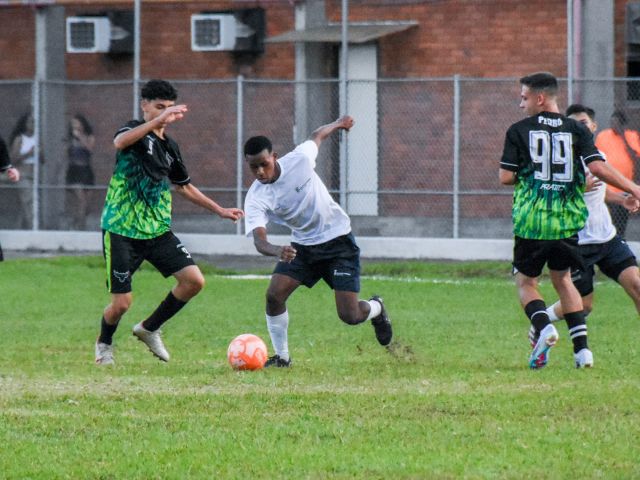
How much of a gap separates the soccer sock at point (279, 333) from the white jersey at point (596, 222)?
2305 millimetres

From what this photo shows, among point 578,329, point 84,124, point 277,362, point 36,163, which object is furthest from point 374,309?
point 84,124

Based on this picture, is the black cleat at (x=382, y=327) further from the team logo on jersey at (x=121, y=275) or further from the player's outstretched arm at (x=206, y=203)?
the team logo on jersey at (x=121, y=275)

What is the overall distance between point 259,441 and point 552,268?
3.39 metres

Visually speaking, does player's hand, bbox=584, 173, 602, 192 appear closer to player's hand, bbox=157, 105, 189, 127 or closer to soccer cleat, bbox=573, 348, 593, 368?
soccer cleat, bbox=573, 348, 593, 368

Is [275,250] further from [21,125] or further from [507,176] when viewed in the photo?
[21,125]

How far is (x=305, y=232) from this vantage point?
10602mm

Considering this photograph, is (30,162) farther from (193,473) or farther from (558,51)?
(193,473)

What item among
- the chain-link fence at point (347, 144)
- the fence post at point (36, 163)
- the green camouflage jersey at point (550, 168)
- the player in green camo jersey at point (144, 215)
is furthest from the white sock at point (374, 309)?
the fence post at point (36, 163)

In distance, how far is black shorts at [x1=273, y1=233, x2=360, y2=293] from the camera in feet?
34.7

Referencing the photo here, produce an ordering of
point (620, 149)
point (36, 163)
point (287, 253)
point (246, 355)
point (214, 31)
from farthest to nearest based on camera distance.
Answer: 1. point (214, 31)
2. point (36, 163)
3. point (620, 149)
4. point (246, 355)
5. point (287, 253)

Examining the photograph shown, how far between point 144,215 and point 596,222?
11.0 ft

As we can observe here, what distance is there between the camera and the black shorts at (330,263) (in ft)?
34.7

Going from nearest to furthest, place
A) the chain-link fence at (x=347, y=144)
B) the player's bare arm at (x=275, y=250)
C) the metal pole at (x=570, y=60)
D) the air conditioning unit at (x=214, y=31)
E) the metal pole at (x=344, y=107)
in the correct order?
the player's bare arm at (x=275, y=250), the metal pole at (x=570, y=60), the metal pole at (x=344, y=107), the chain-link fence at (x=347, y=144), the air conditioning unit at (x=214, y=31)

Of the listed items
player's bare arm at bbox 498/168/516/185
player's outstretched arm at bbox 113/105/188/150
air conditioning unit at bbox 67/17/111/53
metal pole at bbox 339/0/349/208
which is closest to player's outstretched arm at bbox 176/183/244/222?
player's outstretched arm at bbox 113/105/188/150
